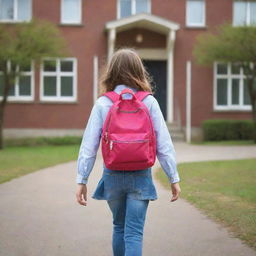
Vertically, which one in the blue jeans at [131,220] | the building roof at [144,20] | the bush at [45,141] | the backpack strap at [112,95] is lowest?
the bush at [45,141]

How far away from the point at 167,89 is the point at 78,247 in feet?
62.4

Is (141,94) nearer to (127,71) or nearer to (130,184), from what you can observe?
(127,71)

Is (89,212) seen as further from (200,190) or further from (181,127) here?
(181,127)

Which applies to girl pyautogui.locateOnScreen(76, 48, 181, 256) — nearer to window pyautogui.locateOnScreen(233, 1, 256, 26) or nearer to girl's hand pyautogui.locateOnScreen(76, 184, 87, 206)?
girl's hand pyautogui.locateOnScreen(76, 184, 87, 206)

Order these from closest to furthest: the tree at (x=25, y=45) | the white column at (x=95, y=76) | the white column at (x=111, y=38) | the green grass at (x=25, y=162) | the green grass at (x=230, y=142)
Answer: the green grass at (x=25, y=162) < the tree at (x=25, y=45) < the green grass at (x=230, y=142) < the white column at (x=111, y=38) < the white column at (x=95, y=76)

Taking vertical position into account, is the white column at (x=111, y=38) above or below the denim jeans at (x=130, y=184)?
above

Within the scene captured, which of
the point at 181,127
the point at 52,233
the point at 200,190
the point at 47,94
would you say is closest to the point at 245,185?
the point at 200,190

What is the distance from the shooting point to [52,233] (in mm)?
6215

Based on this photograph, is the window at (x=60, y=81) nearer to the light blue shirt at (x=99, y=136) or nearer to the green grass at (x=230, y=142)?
the green grass at (x=230, y=142)

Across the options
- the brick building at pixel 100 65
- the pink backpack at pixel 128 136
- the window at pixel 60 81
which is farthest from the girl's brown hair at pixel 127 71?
the window at pixel 60 81

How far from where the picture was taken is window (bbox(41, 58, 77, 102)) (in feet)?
77.8

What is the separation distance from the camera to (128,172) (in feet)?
12.9

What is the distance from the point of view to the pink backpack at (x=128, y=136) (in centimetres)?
381

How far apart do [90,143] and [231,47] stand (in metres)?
16.4
